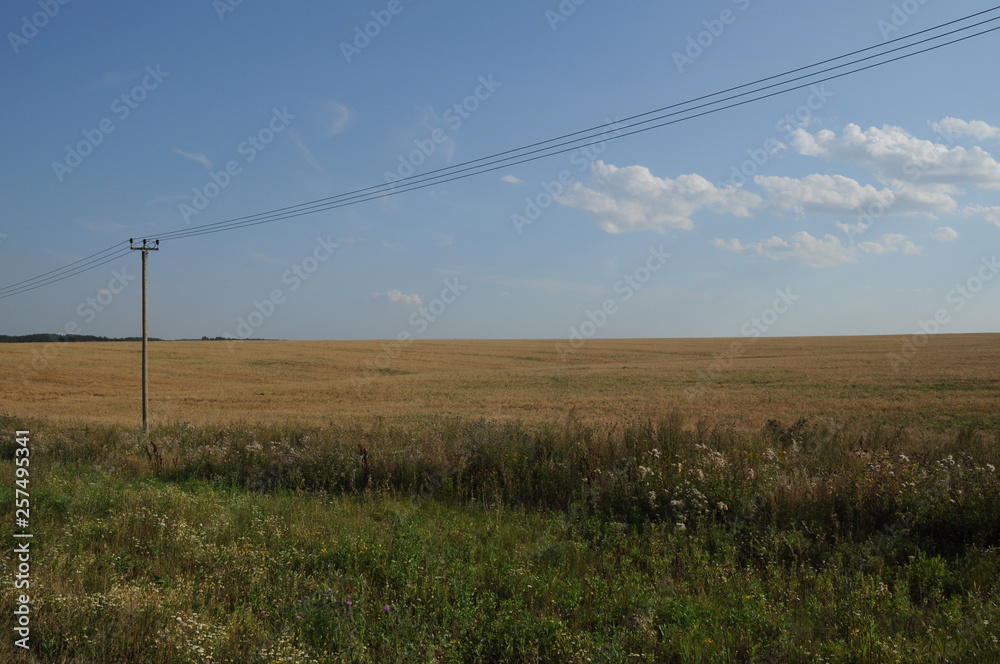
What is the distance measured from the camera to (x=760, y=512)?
6.82 m

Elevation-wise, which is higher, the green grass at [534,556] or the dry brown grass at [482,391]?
the green grass at [534,556]

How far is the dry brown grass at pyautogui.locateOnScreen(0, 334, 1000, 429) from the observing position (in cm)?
2225

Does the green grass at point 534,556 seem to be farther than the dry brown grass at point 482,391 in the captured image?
No

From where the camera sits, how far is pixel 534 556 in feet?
19.2

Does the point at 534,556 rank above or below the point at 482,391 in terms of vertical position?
above

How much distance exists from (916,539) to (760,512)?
1425 mm

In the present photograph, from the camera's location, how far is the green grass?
13.4ft

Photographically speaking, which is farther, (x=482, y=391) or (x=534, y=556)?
(x=482, y=391)

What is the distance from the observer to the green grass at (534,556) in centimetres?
409

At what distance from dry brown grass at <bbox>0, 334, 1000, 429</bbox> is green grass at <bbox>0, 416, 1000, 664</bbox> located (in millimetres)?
7768

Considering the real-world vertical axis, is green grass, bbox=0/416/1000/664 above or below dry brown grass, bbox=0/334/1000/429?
above

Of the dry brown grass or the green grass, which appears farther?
the dry brown grass

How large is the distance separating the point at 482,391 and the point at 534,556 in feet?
94.9

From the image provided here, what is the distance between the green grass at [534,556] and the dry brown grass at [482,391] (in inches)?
306
